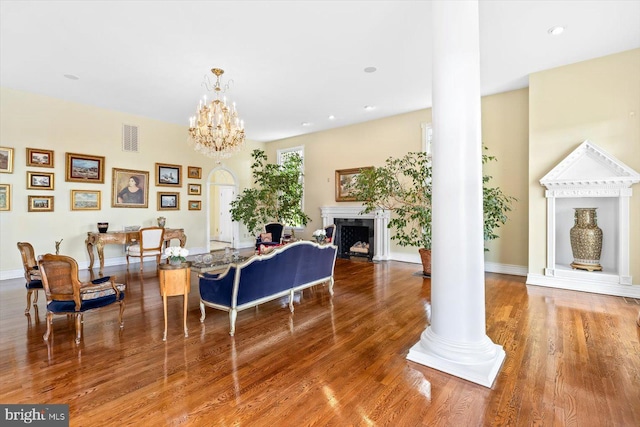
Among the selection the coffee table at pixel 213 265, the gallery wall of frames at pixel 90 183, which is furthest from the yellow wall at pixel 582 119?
the gallery wall of frames at pixel 90 183

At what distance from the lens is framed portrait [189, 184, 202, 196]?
845 cm

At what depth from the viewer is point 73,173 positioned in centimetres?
643

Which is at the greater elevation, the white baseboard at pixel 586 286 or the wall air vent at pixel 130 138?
the wall air vent at pixel 130 138

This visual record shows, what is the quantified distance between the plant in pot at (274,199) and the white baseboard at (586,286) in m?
5.61

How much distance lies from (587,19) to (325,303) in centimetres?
490

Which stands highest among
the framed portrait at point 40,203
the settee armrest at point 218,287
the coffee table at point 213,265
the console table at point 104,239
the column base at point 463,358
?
the framed portrait at point 40,203

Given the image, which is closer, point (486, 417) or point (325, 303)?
point (486, 417)

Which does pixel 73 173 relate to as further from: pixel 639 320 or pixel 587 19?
pixel 639 320

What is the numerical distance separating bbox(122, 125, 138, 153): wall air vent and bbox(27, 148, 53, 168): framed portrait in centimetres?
139

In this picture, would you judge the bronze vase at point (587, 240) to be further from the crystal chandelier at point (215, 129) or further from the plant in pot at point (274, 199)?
the plant in pot at point (274, 199)

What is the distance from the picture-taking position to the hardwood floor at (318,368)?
198 cm

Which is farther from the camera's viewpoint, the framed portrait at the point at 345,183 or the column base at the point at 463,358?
the framed portrait at the point at 345,183

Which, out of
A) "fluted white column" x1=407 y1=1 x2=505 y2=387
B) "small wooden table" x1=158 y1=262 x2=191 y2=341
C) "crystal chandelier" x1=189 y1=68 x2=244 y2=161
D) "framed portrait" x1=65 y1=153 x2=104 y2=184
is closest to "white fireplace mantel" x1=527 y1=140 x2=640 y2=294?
"fluted white column" x1=407 y1=1 x2=505 y2=387

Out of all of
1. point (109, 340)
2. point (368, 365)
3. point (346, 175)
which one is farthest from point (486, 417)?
point (346, 175)
